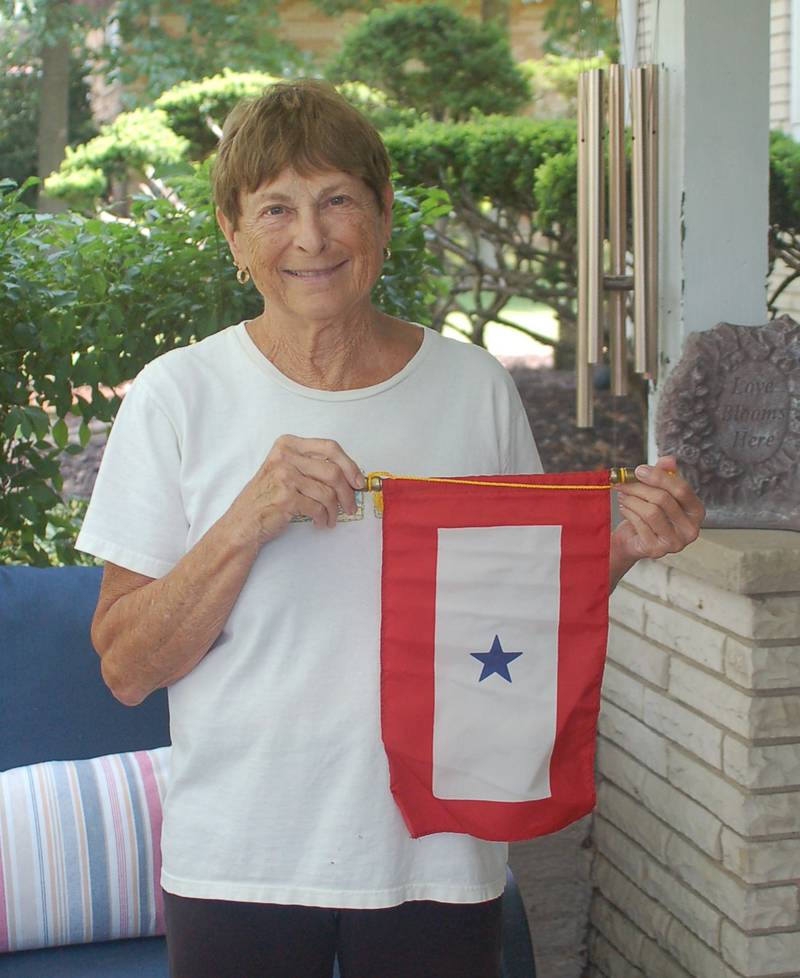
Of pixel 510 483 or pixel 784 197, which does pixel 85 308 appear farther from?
pixel 784 197

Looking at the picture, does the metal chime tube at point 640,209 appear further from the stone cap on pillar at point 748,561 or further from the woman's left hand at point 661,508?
the woman's left hand at point 661,508

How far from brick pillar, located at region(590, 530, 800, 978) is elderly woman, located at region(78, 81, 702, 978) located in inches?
32.1

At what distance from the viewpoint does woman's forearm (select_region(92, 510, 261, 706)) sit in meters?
1.79

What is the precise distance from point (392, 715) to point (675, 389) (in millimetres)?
1374

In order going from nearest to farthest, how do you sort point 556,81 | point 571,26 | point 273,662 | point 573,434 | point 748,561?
point 273,662
point 748,561
point 573,434
point 556,81
point 571,26

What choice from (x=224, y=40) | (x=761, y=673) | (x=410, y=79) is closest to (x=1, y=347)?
(x=761, y=673)

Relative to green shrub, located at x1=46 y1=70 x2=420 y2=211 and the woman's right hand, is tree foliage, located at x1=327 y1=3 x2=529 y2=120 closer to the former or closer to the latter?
green shrub, located at x1=46 y1=70 x2=420 y2=211

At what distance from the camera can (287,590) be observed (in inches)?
72.7

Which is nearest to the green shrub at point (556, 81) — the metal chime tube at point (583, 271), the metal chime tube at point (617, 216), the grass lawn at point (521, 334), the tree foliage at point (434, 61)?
the tree foliage at point (434, 61)

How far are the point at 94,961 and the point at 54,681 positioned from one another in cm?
59

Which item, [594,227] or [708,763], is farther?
[594,227]

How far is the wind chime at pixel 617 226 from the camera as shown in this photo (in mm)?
3125

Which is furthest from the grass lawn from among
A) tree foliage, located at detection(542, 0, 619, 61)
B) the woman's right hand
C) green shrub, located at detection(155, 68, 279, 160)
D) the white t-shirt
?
the woman's right hand

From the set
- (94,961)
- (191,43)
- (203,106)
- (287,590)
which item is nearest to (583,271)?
(287,590)
